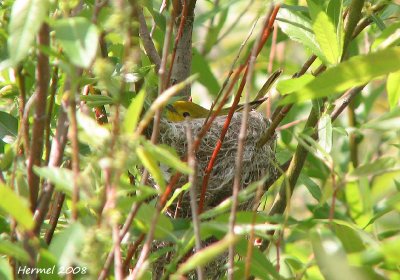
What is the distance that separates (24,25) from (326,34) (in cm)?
96

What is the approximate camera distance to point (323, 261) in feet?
4.56

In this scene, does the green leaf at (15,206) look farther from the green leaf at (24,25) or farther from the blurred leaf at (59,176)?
the green leaf at (24,25)

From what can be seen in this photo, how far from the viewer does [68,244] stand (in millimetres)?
1242

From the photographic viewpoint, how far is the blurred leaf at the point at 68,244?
1226 mm

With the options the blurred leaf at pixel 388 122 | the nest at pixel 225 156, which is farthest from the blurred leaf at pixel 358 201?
the blurred leaf at pixel 388 122

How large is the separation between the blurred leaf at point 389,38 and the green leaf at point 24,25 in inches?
39.3

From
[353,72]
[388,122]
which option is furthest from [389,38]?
[353,72]

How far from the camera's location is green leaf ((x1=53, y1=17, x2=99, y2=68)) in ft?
3.93

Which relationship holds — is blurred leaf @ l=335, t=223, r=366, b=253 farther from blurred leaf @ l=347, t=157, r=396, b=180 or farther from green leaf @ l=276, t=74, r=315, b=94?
green leaf @ l=276, t=74, r=315, b=94

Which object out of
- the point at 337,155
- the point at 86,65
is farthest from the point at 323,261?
the point at 337,155

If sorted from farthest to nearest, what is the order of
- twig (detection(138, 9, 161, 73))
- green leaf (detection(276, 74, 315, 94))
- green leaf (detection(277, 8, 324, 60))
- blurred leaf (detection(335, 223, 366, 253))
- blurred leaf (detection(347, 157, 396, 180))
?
twig (detection(138, 9, 161, 73)), green leaf (detection(277, 8, 324, 60)), green leaf (detection(276, 74, 315, 94)), blurred leaf (detection(335, 223, 366, 253)), blurred leaf (detection(347, 157, 396, 180))

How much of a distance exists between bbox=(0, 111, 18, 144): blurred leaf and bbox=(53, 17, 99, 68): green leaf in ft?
2.81

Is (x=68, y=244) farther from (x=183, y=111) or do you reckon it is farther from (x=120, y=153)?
(x=183, y=111)

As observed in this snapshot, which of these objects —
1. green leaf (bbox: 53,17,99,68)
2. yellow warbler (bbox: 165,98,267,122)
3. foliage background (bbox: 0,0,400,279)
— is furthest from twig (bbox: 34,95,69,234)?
yellow warbler (bbox: 165,98,267,122)
